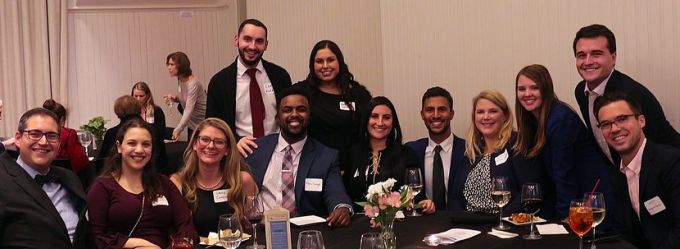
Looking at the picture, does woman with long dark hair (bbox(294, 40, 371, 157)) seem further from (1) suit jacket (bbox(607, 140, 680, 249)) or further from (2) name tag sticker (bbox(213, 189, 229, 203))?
(1) suit jacket (bbox(607, 140, 680, 249))

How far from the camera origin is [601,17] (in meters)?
4.76

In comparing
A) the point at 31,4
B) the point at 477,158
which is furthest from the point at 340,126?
the point at 31,4

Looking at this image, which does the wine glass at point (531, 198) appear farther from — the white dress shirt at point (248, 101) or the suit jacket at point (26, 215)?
the white dress shirt at point (248, 101)

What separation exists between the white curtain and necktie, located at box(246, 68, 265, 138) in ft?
15.7

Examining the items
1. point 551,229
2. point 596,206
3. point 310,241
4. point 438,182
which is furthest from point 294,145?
point 596,206

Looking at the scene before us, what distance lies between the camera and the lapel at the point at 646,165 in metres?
3.34

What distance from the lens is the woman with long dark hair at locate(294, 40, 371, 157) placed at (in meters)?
4.74

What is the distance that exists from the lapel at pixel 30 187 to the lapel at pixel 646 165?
8.62 feet

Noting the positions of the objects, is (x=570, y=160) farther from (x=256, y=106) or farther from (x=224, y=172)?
(x=256, y=106)

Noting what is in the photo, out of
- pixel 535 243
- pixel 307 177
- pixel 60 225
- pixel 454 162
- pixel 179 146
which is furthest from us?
pixel 179 146

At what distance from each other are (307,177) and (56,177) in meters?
1.40

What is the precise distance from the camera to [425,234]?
10.6 ft

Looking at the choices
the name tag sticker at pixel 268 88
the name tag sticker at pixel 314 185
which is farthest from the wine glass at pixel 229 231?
the name tag sticker at pixel 268 88

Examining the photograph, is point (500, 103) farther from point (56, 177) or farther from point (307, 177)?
point (56, 177)
